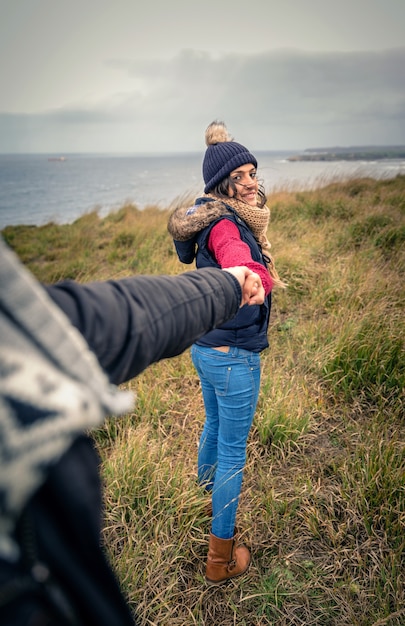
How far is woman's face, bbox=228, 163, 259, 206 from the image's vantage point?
1.90m

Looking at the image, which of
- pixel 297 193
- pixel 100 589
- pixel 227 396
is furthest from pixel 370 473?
pixel 297 193

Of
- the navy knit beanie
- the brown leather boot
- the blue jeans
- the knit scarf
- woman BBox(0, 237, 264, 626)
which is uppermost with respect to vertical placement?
the navy knit beanie

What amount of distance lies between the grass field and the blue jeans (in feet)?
1.02

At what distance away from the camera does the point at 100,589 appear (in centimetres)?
62

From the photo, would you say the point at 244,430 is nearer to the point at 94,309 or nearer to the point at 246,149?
the point at 94,309

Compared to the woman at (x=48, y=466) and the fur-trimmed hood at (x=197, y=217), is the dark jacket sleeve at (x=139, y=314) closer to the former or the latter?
the woman at (x=48, y=466)

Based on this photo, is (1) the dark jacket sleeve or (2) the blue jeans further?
(2) the blue jeans

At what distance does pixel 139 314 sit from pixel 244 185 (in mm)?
1367

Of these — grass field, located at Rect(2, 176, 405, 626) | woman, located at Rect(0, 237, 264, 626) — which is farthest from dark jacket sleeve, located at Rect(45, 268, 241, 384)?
grass field, located at Rect(2, 176, 405, 626)

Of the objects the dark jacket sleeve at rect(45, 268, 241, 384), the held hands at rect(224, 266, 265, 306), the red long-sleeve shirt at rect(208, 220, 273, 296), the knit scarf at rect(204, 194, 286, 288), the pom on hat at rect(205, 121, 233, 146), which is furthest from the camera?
the pom on hat at rect(205, 121, 233, 146)

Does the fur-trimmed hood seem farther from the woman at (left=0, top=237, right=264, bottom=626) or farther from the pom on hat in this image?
the woman at (left=0, top=237, right=264, bottom=626)

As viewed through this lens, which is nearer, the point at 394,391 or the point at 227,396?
the point at 227,396

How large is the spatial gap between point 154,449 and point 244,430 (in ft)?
2.86

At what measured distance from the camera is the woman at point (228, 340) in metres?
1.68
